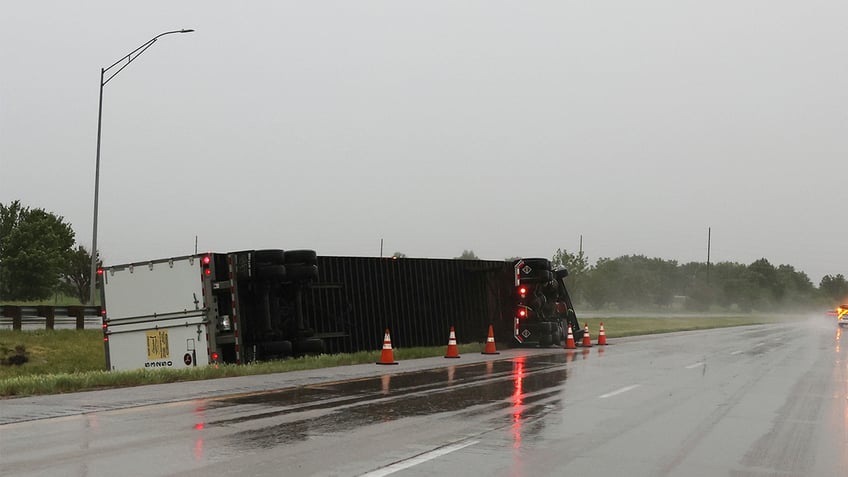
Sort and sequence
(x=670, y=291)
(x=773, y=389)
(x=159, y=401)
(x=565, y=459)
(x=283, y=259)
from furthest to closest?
1. (x=670, y=291)
2. (x=283, y=259)
3. (x=773, y=389)
4. (x=159, y=401)
5. (x=565, y=459)

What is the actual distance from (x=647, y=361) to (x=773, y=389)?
684 centimetres

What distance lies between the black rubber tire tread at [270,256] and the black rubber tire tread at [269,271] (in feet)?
0.50

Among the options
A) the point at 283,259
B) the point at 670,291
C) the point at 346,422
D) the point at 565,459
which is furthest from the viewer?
the point at 670,291

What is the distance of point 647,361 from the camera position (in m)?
22.4

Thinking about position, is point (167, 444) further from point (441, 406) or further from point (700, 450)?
point (700, 450)

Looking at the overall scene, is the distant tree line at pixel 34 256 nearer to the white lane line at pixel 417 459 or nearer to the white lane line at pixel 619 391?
the white lane line at pixel 619 391

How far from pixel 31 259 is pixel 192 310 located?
56.0 metres

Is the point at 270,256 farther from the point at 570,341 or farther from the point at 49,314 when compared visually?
the point at 49,314

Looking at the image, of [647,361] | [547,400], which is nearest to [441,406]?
[547,400]

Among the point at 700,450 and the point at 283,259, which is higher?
the point at 283,259

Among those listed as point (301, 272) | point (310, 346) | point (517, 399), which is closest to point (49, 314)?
point (310, 346)

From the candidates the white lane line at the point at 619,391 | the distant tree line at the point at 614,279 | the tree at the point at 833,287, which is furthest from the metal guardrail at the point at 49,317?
the tree at the point at 833,287

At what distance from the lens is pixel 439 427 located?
33.4 ft

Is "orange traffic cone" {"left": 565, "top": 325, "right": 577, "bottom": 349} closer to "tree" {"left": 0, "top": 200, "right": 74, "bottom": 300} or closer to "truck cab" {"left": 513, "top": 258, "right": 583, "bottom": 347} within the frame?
"truck cab" {"left": 513, "top": 258, "right": 583, "bottom": 347}
